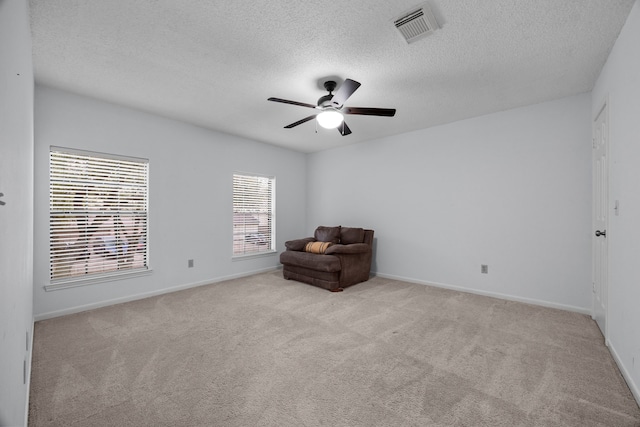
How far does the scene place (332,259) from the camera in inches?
165

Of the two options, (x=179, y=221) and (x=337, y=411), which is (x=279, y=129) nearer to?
(x=179, y=221)

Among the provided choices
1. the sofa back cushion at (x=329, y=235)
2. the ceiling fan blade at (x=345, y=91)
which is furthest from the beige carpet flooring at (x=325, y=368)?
the ceiling fan blade at (x=345, y=91)

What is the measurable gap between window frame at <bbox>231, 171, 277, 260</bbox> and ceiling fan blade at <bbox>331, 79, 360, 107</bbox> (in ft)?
9.37

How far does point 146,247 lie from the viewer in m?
3.96

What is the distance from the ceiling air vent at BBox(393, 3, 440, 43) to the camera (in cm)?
196

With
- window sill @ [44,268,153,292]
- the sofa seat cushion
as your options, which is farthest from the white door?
window sill @ [44,268,153,292]

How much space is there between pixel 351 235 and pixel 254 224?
190 cm

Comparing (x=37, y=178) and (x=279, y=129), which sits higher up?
(x=279, y=129)

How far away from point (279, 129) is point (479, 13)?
10.6 feet

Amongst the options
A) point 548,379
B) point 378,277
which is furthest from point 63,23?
point 378,277

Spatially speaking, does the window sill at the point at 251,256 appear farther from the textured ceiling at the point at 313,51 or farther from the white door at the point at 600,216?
the white door at the point at 600,216

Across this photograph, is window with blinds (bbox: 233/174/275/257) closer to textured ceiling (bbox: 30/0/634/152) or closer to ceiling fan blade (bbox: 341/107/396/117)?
textured ceiling (bbox: 30/0/634/152)

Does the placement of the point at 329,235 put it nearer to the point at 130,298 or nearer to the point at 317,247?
the point at 317,247

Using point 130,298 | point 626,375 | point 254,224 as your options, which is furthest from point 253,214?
point 626,375
